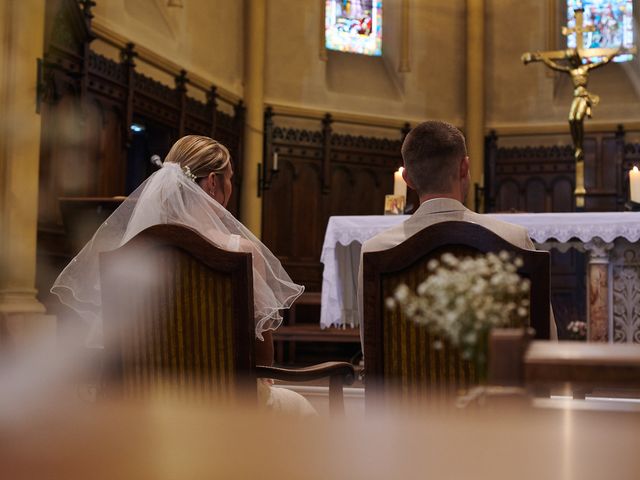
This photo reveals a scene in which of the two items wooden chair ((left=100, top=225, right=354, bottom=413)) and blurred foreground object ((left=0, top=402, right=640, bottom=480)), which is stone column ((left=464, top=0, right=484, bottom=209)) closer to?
wooden chair ((left=100, top=225, right=354, bottom=413))

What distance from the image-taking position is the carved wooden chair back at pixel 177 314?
254cm

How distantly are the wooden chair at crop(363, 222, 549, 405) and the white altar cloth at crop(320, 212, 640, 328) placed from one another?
332 cm

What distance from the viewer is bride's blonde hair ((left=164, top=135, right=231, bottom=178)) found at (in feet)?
10.9

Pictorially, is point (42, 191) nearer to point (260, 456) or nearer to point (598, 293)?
point (598, 293)

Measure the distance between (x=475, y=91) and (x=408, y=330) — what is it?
10745mm

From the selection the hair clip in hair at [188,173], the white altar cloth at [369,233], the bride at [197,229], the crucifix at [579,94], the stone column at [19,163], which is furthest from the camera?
the crucifix at [579,94]

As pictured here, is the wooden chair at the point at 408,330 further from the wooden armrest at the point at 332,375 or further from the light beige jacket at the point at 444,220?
the wooden armrest at the point at 332,375

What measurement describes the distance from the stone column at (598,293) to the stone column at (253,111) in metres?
6.02

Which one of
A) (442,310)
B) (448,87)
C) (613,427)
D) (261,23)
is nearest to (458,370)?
(442,310)

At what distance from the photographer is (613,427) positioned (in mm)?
805

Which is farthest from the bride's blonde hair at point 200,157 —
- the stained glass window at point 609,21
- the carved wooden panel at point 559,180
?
the stained glass window at point 609,21

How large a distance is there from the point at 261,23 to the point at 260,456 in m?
11.4

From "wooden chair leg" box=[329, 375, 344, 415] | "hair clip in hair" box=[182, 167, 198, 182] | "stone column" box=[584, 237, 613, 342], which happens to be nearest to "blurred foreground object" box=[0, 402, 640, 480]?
"wooden chair leg" box=[329, 375, 344, 415]

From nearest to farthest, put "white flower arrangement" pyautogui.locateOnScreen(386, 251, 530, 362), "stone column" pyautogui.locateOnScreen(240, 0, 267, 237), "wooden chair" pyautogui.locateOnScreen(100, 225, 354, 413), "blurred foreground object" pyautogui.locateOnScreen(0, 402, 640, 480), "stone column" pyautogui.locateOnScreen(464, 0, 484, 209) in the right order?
"blurred foreground object" pyautogui.locateOnScreen(0, 402, 640, 480) < "white flower arrangement" pyautogui.locateOnScreen(386, 251, 530, 362) < "wooden chair" pyautogui.locateOnScreen(100, 225, 354, 413) < "stone column" pyautogui.locateOnScreen(240, 0, 267, 237) < "stone column" pyautogui.locateOnScreen(464, 0, 484, 209)
